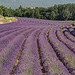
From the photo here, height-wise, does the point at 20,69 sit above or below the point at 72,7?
below

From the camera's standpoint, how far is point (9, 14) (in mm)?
85000

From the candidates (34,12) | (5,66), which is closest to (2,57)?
(5,66)

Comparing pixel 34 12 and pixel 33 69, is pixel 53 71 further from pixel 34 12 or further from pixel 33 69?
pixel 34 12

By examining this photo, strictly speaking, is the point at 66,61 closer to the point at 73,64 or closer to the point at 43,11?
the point at 73,64

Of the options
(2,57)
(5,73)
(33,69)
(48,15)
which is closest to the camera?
(5,73)

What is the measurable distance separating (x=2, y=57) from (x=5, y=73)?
2.09 meters

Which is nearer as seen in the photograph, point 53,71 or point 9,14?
point 53,71

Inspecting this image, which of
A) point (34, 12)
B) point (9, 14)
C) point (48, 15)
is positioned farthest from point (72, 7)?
point (9, 14)

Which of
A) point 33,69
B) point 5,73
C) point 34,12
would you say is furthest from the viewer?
point 34,12

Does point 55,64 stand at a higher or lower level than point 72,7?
lower

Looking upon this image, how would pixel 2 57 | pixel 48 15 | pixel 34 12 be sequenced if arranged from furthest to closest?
pixel 34 12
pixel 48 15
pixel 2 57

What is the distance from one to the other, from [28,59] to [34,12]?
7534 centimetres

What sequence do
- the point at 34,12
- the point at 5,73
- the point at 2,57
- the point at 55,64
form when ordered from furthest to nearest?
1. the point at 34,12
2. the point at 2,57
3. the point at 55,64
4. the point at 5,73

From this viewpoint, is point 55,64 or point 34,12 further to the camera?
point 34,12
